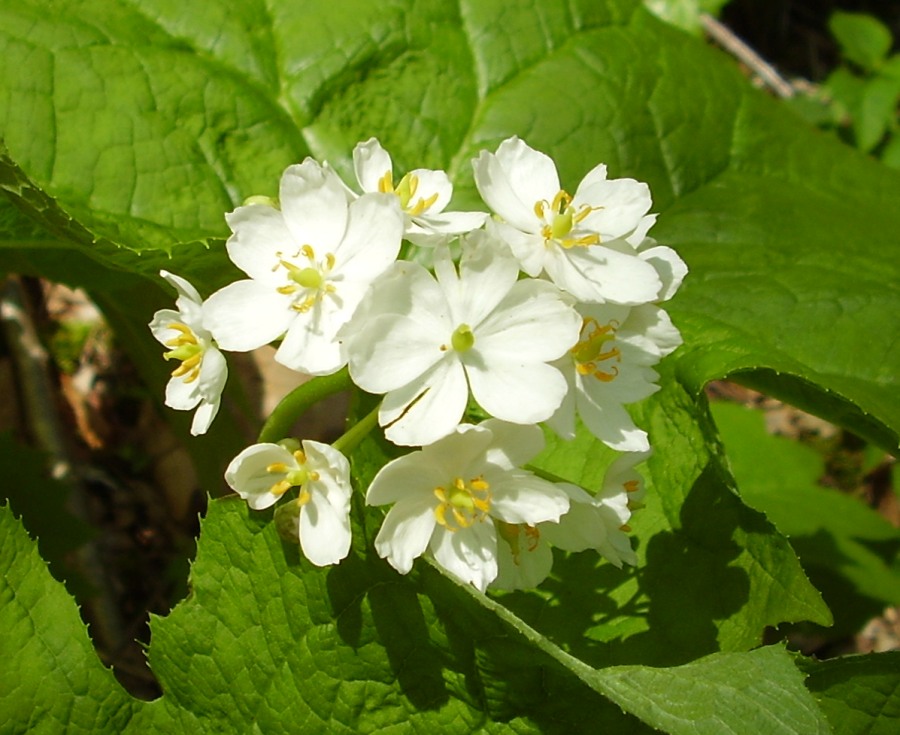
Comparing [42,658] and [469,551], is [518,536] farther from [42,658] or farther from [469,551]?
[42,658]

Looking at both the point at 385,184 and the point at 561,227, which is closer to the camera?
the point at 561,227

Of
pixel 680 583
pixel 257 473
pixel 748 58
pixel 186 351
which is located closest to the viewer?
pixel 257 473

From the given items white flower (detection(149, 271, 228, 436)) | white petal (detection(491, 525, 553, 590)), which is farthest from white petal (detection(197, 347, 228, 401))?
white petal (detection(491, 525, 553, 590))

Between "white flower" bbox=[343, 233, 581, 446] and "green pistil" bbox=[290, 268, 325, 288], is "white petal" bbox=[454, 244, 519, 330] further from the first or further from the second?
"green pistil" bbox=[290, 268, 325, 288]

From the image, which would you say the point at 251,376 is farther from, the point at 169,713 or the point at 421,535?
the point at 421,535

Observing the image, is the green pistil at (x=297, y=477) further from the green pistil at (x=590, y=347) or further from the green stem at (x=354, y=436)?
the green pistil at (x=590, y=347)

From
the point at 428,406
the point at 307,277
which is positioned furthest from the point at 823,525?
the point at 307,277
